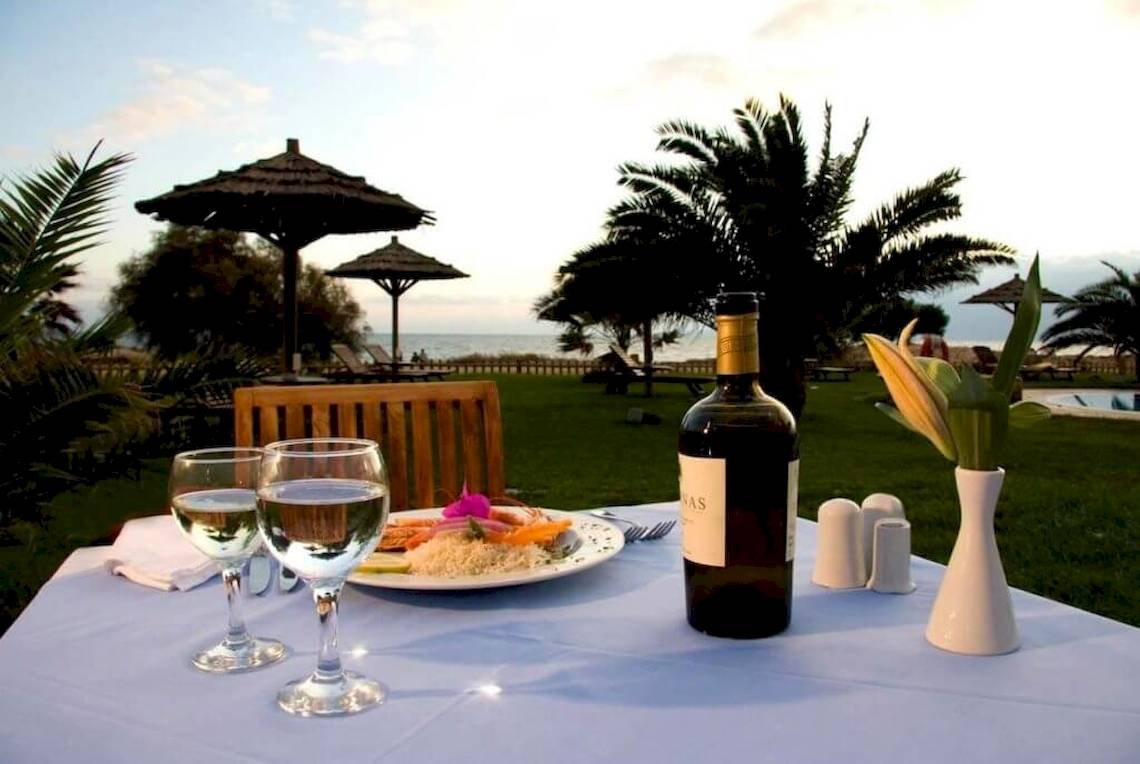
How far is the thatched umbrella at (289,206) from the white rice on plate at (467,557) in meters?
7.57

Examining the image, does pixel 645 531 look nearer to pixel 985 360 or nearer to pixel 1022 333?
pixel 1022 333

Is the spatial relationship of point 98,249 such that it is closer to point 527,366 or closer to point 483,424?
point 483,424

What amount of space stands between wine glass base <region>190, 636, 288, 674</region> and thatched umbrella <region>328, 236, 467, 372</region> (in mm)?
15235

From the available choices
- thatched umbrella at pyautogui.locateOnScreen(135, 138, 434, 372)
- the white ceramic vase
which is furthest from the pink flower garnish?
thatched umbrella at pyautogui.locateOnScreen(135, 138, 434, 372)

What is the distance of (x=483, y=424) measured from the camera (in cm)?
254

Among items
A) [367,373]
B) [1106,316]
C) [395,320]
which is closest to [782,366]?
[367,373]

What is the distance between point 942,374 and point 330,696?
869 millimetres

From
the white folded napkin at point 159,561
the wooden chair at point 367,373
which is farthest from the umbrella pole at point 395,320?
the white folded napkin at point 159,561

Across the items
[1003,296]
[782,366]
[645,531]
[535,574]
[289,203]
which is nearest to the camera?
[535,574]

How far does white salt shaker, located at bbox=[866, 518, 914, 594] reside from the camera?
1.30 meters

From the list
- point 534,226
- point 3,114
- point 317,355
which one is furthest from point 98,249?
point 317,355

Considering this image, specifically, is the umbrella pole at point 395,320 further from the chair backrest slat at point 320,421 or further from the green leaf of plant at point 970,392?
the green leaf of plant at point 970,392

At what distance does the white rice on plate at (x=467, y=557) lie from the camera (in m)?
1.28

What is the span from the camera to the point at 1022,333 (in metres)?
1.05
